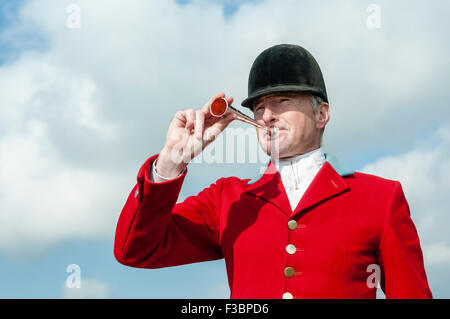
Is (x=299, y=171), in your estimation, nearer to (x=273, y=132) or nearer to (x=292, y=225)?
(x=273, y=132)

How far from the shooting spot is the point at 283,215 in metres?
4.18

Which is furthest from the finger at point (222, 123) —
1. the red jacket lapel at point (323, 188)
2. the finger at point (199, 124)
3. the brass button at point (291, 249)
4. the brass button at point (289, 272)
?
the brass button at point (289, 272)

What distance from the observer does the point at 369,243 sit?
4.07 m

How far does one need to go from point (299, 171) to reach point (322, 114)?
0.55m

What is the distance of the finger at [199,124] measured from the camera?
3990 millimetres

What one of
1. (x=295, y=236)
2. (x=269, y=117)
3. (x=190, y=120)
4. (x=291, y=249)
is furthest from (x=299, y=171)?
(x=190, y=120)

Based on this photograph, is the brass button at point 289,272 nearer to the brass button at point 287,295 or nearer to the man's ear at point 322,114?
the brass button at point 287,295

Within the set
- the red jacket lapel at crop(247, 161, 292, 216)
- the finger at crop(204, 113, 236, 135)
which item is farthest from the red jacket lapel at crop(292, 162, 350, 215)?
the finger at crop(204, 113, 236, 135)

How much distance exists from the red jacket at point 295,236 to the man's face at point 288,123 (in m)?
0.20

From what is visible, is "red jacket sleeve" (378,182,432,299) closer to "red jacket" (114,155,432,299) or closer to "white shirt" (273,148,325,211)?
"red jacket" (114,155,432,299)
